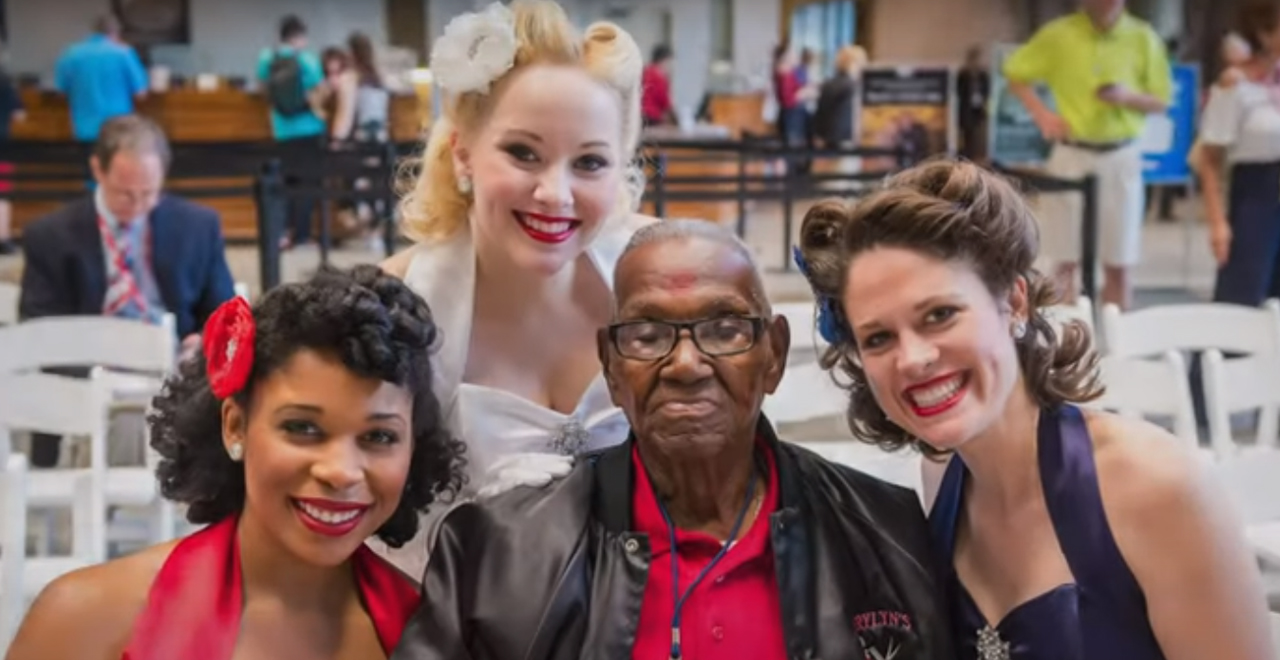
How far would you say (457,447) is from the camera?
7.07 feet

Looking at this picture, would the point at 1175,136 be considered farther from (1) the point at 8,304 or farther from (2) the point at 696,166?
(1) the point at 8,304

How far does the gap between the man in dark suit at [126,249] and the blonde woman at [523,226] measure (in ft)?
7.89

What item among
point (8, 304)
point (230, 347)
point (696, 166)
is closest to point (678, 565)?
point (230, 347)

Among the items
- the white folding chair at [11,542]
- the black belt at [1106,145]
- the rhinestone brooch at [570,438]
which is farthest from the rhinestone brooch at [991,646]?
the black belt at [1106,145]

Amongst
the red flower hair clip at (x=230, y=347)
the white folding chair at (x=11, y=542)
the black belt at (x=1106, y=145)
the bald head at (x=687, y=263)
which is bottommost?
the white folding chair at (x=11, y=542)

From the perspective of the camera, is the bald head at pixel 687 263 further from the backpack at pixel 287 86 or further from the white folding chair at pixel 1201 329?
the backpack at pixel 287 86

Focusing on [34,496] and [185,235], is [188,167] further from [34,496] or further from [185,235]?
[34,496]

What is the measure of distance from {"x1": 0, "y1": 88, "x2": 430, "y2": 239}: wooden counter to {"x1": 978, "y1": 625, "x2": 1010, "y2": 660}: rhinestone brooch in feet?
32.9

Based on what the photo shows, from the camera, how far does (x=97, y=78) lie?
9.85 meters

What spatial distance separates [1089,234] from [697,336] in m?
4.87

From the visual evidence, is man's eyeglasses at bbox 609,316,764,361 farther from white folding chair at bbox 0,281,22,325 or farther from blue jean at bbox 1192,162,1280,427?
blue jean at bbox 1192,162,1280,427

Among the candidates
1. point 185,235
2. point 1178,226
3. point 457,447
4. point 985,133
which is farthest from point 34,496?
point 1178,226

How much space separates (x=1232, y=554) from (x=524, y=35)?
1240mm

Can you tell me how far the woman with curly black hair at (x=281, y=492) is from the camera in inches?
73.9
